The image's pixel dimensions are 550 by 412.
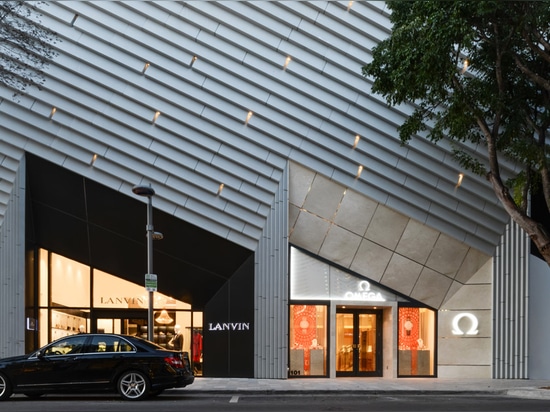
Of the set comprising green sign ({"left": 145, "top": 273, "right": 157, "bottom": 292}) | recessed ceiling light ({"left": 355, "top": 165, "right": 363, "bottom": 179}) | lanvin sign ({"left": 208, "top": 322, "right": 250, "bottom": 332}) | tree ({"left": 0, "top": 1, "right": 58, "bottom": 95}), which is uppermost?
tree ({"left": 0, "top": 1, "right": 58, "bottom": 95})

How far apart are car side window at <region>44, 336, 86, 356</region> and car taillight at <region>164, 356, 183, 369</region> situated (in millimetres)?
1885

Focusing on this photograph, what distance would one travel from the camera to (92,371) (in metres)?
15.0

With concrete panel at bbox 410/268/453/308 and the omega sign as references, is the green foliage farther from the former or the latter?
the omega sign

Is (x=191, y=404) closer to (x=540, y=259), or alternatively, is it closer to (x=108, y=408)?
(x=108, y=408)

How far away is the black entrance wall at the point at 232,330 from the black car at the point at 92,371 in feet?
18.1

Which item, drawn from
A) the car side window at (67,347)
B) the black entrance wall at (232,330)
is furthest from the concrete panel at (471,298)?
the car side window at (67,347)

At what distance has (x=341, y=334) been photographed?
71.6 feet

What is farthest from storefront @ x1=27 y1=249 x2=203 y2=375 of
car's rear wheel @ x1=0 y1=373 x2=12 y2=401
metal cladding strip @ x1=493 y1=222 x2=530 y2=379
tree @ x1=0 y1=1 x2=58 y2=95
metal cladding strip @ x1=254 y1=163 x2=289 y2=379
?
metal cladding strip @ x1=493 y1=222 x2=530 y2=379

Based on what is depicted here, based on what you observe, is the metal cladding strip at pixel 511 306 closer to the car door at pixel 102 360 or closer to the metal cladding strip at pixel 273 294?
the metal cladding strip at pixel 273 294

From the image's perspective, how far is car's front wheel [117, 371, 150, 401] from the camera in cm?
1497

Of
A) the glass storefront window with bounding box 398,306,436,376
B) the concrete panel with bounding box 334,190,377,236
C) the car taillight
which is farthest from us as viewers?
the glass storefront window with bounding box 398,306,436,376

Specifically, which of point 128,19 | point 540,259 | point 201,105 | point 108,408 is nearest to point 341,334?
point 540,259

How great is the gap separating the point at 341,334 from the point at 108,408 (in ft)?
32.0

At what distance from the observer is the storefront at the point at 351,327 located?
69.4ft
